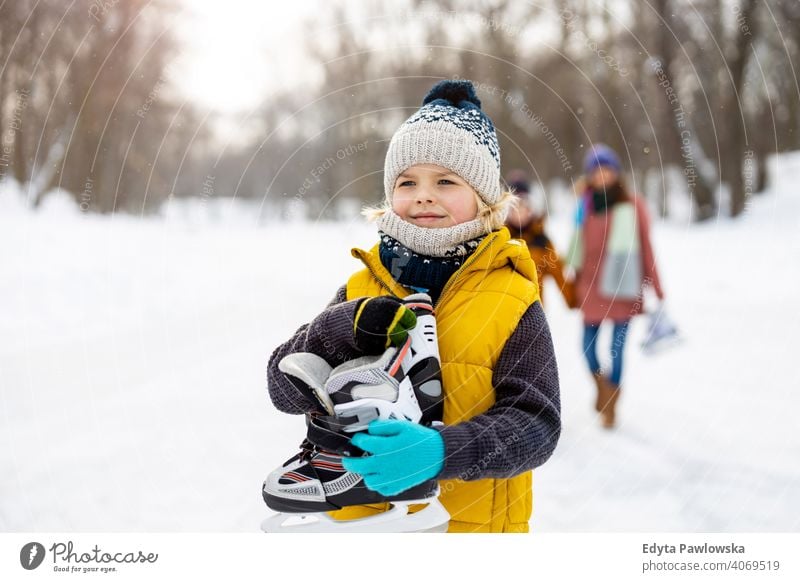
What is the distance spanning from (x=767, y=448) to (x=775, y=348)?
2180 mm

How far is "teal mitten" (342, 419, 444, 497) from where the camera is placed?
1.13 m

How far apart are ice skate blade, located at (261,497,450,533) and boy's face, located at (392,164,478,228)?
55 centimetres

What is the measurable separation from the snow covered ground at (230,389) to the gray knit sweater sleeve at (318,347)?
82cm

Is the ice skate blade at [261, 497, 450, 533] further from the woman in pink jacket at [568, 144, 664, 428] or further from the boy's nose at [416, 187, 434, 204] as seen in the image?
the woman in pink jacket at [568, 144, 664, 428]

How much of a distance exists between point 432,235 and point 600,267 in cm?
257

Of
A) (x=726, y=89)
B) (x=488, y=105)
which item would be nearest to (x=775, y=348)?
(x=726, y=89)

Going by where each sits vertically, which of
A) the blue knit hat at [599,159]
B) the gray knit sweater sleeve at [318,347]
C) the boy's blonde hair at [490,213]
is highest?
the blue knit hat at [599,159]

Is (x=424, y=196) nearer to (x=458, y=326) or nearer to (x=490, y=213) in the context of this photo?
(x=490, y=213)

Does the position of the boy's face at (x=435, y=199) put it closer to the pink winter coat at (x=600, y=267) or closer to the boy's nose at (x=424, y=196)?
the boy's nose at (x=424, y=196)

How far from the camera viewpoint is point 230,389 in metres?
3.69

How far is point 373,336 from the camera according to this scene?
3.82ft

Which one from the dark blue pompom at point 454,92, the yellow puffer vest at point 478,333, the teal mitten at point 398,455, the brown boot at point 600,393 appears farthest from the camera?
the brown boot at point 600,393

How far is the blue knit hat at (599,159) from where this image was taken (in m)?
2.98

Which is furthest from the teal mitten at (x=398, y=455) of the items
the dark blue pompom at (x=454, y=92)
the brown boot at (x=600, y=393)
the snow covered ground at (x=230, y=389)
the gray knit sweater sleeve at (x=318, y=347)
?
the brown boot at (x=600, y=393)
